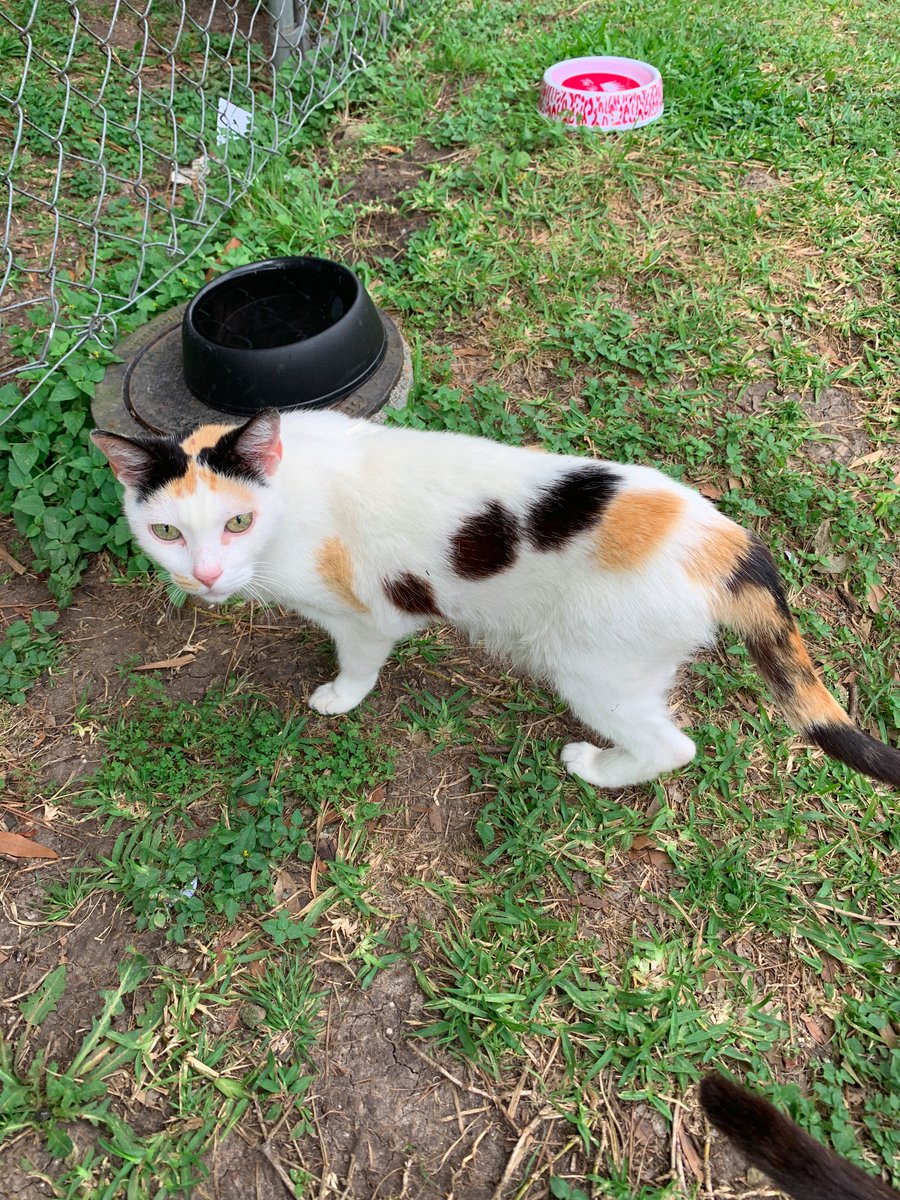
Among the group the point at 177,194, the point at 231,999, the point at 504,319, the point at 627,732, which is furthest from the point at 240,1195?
the point at 177,194

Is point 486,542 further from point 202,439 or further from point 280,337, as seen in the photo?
point 280,337

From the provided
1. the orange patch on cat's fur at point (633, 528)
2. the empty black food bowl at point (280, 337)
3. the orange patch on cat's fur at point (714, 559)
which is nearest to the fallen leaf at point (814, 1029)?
the orange patch on cat's fur at point (714, 559)

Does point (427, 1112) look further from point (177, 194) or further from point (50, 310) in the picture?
point (177, 194)

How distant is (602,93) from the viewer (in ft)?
12.8

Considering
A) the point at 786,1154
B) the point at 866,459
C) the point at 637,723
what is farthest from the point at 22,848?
the point at 866,459

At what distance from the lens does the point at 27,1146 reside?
69.3 inches

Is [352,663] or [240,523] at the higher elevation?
[240,523]

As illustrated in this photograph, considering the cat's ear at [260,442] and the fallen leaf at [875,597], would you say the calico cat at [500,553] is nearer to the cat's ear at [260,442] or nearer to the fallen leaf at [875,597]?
the cat's ear at [260,442]

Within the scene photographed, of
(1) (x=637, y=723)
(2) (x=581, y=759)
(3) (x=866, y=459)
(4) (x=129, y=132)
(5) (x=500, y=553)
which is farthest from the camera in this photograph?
(4) (x=129, y=132)

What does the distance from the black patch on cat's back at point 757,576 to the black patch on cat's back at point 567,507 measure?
1.08 ft

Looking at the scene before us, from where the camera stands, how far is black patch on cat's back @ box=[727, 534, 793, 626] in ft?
6.04

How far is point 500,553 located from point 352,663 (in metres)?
0.65

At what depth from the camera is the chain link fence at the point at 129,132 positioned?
3314 millimetres

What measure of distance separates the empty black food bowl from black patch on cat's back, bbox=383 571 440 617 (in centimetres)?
98
